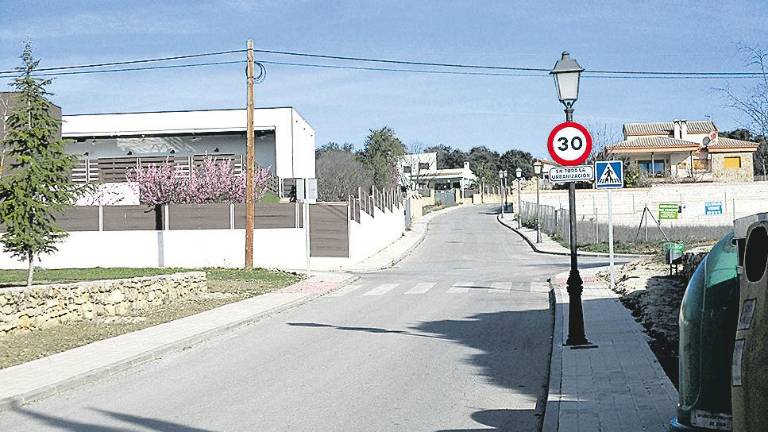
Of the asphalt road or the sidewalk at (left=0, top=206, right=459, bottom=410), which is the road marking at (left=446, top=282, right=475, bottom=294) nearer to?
the asphalt road

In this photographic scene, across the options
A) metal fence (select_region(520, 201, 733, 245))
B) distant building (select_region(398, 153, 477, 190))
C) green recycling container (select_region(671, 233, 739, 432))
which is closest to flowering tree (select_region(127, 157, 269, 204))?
metal fence (select_region(520, 201, 733, 245))

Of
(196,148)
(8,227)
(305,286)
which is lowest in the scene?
(305,286)

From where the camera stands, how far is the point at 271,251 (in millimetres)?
35406

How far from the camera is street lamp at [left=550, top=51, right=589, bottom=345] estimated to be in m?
12.3

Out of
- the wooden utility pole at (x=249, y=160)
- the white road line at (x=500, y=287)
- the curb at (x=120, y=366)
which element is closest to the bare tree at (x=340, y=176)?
the wooden utility pole at (x=249, y=160)

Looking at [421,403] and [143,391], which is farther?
[143,391]

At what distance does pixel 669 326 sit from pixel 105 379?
8.59 meters

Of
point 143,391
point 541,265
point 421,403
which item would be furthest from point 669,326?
point 541,265

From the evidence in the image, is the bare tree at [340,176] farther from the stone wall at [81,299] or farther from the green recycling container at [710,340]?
the green recycling container at [710,340]

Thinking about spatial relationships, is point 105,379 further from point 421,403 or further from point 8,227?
point 8,227

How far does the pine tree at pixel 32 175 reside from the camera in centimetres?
1784

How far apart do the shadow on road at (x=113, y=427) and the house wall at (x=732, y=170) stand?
69879mm

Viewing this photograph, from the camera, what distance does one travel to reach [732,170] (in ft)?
241

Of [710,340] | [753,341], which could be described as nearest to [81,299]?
[710,340]
